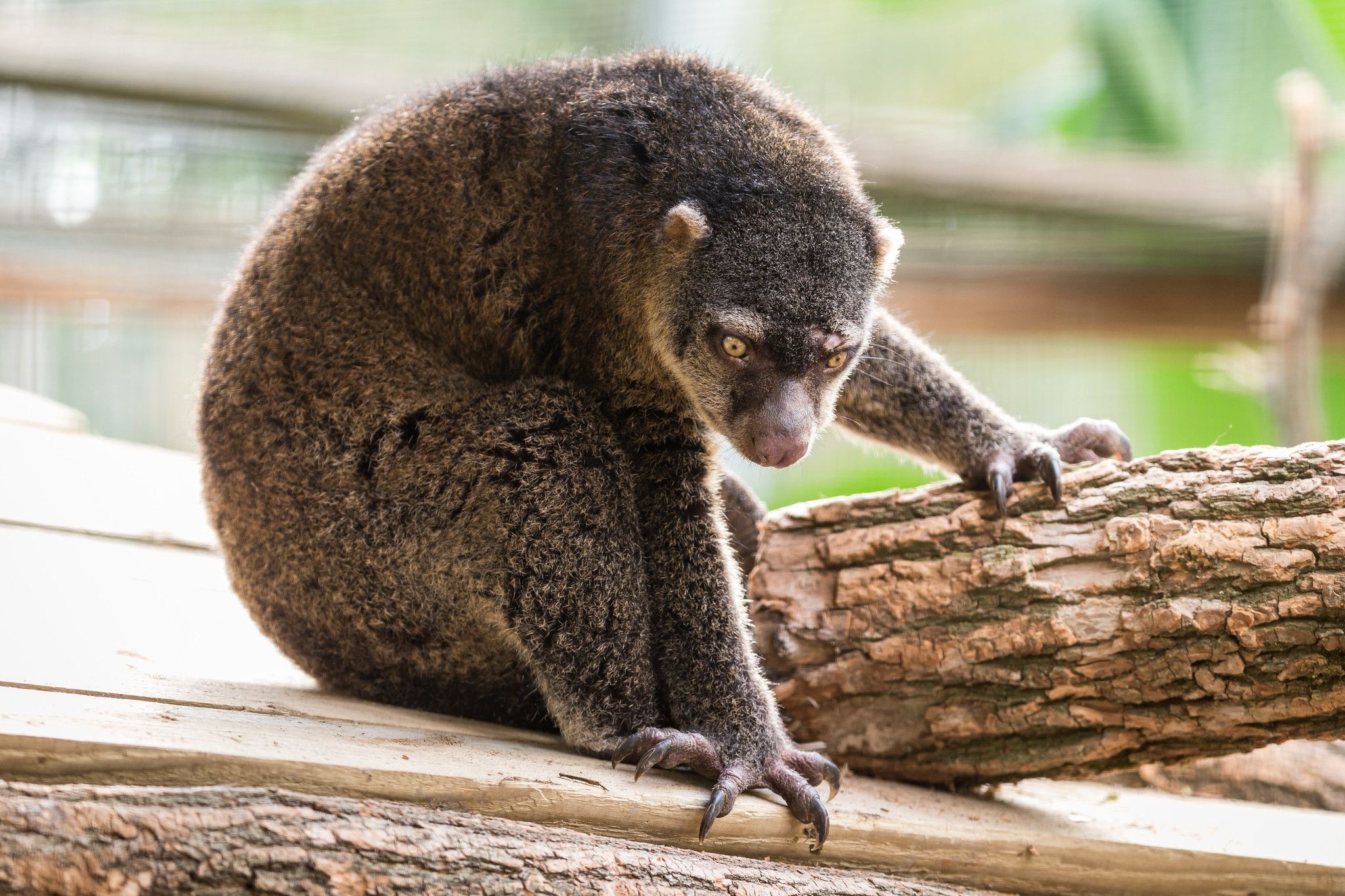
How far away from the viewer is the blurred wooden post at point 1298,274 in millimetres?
7227

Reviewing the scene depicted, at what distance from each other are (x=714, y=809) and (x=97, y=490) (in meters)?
4.50

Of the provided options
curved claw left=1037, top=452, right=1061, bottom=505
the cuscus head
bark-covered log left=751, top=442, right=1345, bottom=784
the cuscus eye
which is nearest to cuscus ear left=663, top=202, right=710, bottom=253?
→ the cuscus head

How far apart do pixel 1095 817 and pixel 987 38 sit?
704 centimetres

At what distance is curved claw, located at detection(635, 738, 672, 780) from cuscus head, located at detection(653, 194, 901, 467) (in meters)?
1.11

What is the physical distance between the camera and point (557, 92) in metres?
4.54

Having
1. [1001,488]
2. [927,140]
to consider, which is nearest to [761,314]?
[1001,488]

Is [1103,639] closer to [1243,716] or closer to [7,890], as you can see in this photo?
[1243,716]

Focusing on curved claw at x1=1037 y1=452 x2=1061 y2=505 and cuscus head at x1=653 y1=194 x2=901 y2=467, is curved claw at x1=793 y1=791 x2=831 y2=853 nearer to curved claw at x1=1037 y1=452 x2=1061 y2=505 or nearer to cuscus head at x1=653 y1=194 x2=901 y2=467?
cuscus head at x1=653 y1=194 x2=901 y2=467

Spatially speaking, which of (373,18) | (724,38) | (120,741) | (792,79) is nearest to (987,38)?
(792,79)

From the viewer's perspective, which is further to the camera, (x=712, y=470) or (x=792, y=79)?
(x=792, y=79)

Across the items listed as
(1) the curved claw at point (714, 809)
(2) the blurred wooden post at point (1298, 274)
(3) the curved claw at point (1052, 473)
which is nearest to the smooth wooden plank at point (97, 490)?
(1) the curved claw at point (714, 809)

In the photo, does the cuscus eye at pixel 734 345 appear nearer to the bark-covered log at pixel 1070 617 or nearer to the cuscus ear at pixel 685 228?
the cuscus ear at pixel 685 228

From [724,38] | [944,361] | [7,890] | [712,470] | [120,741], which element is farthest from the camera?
[724,38]

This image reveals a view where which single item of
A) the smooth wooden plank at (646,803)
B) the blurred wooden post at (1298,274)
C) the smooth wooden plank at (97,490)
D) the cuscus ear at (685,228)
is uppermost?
the blurred wooden post at (1298,274)
